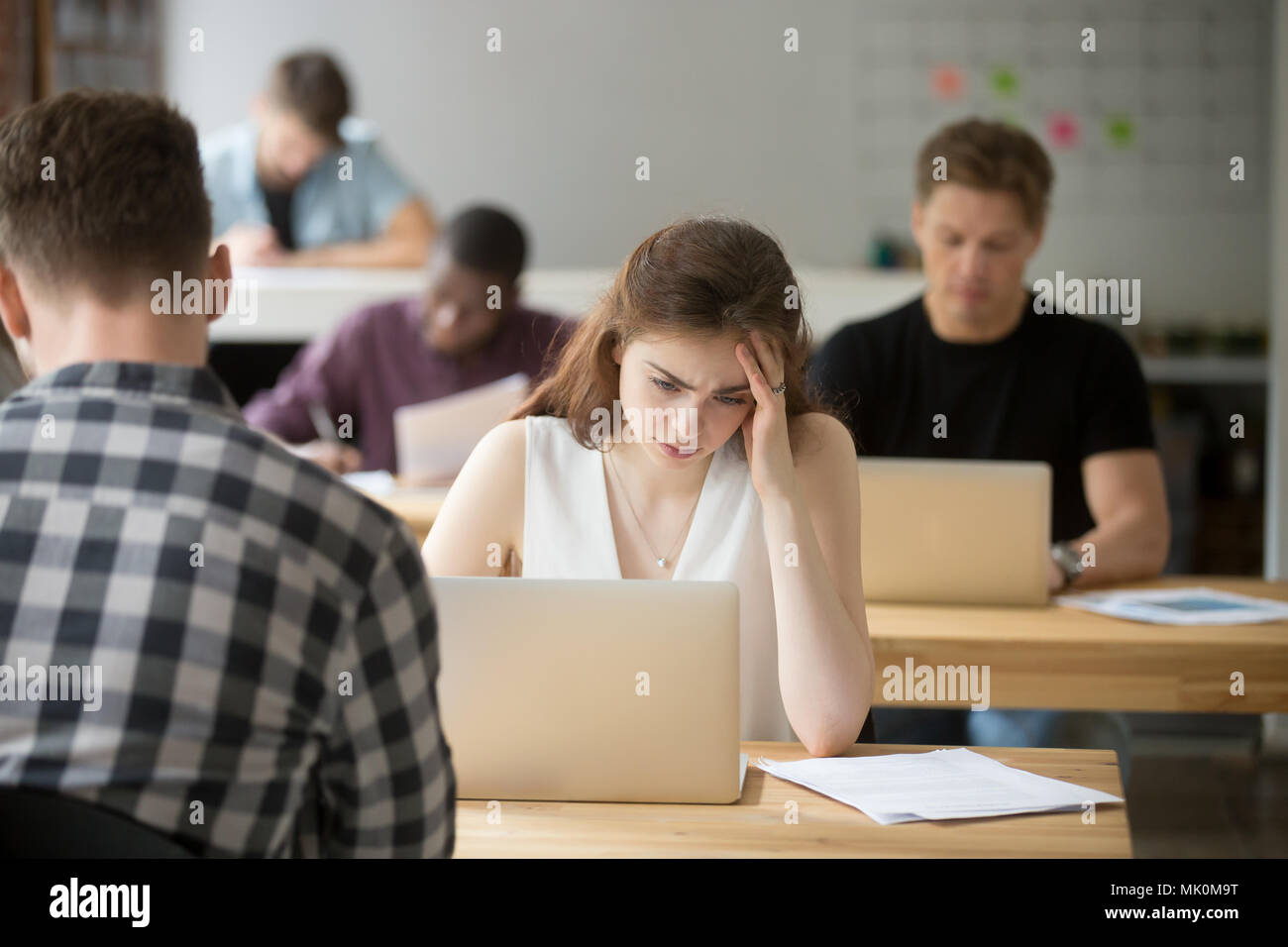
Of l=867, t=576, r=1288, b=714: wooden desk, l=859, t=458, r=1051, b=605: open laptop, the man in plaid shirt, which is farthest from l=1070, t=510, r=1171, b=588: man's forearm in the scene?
the man in plaid shirt

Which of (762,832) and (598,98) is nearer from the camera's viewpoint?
(762,832)

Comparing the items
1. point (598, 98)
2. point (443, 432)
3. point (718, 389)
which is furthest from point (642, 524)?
point (598, 98)

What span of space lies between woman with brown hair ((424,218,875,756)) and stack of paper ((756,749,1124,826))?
2.2 inches

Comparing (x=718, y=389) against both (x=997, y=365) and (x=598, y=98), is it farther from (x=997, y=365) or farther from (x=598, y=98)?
(x=598, y=98)

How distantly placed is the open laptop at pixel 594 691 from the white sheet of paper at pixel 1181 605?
0.87 metres

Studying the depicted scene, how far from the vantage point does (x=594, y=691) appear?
1159 mm

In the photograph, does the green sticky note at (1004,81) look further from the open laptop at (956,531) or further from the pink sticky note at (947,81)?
the open laptop at (956,531)

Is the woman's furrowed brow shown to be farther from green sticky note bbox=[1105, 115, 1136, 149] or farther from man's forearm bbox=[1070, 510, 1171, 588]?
green sticky note bbox=[1105, 115, 1136, 149]

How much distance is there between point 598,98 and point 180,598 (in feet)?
15.2

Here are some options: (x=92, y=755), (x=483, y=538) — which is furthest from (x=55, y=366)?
(x=483, y=538)

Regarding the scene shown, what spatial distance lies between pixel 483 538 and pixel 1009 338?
1.16 meters

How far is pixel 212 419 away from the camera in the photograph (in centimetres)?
85

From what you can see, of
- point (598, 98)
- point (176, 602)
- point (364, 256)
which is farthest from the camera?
point (598, 98)

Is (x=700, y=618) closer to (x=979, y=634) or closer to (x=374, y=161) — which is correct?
(x=979, y=634)
